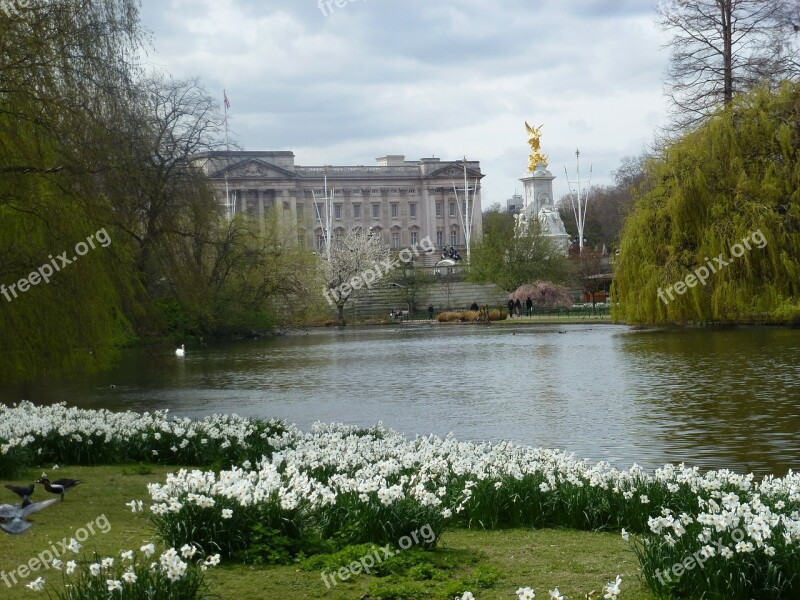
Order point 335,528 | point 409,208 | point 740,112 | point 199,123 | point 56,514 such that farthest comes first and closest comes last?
point 409,208 → point 199,123 → point 740,112 → point 56,514 → point 335,528

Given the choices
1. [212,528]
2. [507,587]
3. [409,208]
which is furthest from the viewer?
[409,208]

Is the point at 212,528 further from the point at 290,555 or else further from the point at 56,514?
the point at 56,514

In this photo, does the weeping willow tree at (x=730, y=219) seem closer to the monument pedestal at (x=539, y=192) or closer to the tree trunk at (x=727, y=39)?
the tree trunk at (x=727, y=39)

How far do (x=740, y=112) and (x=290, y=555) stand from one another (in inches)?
Answer: 1279

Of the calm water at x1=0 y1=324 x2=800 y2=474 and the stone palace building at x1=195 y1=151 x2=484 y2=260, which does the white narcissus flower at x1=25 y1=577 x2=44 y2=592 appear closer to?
the calm water at x1=0 y1=324 x2=800 y2=474

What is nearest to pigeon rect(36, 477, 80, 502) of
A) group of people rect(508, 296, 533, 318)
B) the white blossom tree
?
group of people rect(508, 296, 533, 318)

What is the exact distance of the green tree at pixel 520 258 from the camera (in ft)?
261

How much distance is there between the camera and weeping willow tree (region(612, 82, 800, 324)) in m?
35.4

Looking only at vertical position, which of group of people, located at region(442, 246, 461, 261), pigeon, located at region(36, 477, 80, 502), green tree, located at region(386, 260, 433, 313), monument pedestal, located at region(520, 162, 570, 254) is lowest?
pigeon, located at region(36, 477, 80, 502)

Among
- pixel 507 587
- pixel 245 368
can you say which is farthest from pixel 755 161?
pixel 507 587

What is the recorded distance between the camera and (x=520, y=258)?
79.4 meters

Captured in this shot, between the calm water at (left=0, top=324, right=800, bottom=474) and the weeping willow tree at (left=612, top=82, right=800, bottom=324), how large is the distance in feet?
5.38

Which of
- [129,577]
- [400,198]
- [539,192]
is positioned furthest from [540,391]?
[400,198]

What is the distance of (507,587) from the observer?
6.71 m
